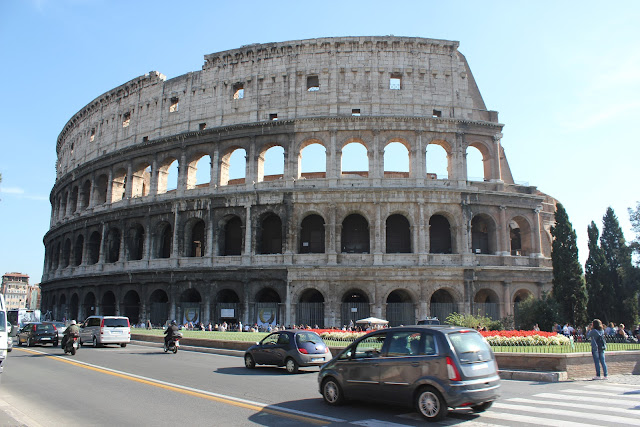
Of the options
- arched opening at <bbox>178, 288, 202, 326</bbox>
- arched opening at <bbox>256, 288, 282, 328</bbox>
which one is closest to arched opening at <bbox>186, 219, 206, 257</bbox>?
arched opening at <bbox>178, 288, 202, 326</bbox>

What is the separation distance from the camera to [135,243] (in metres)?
38.5

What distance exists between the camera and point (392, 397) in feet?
25.7

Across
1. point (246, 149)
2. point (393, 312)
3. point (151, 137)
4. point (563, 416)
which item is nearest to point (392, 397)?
point (563, 416)

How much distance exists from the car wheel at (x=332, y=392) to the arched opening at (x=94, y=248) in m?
37.6

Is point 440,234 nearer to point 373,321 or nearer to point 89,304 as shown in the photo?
point 373,321

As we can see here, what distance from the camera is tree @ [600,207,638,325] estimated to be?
3212 centimetres

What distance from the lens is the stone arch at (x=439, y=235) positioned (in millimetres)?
32281

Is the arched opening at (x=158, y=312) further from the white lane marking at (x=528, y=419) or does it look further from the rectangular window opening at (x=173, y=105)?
the white lane marking at (x=528, y=419)

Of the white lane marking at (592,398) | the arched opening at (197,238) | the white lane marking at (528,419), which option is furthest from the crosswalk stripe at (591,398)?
the arched opening at (197,238)

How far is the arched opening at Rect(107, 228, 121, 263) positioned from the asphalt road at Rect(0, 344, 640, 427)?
26.8 m

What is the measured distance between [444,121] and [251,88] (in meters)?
13.9

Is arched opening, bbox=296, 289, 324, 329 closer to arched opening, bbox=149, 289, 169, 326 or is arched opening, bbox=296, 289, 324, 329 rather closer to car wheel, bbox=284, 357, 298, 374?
arched opening, bbox=149, 289, 169, 326

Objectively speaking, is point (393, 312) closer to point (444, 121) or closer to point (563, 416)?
point (444, 121)

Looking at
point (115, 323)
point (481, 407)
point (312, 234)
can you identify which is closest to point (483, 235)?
point (312, 234)
